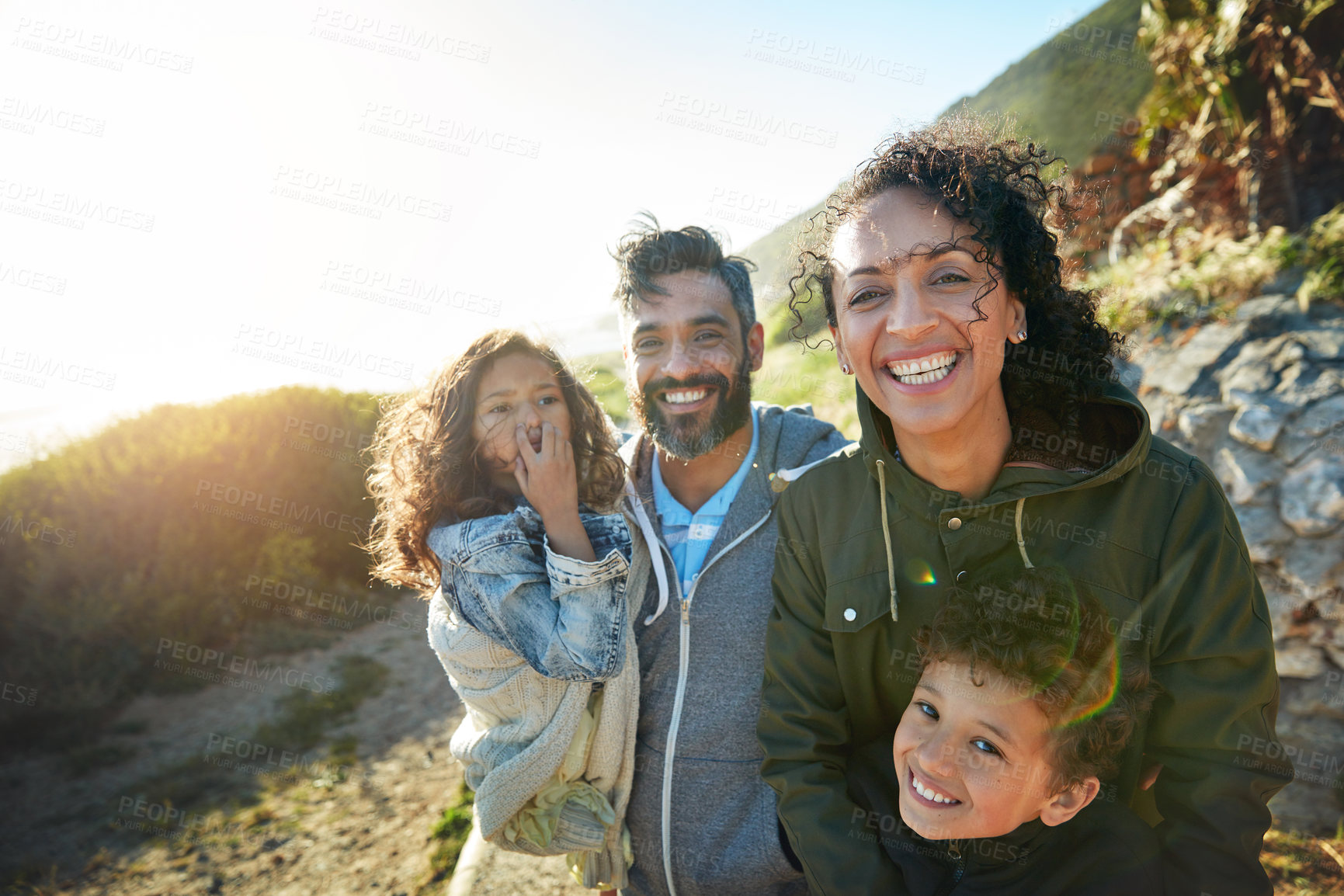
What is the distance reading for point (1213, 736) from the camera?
1557 millimetres

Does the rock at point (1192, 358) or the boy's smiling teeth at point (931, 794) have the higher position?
the rock at point (1192, 358)

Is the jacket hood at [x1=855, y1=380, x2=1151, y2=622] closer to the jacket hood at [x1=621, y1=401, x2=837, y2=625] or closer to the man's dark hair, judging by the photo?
the jacket hood at [x1=621, y1=401, x2=837, y2=625]

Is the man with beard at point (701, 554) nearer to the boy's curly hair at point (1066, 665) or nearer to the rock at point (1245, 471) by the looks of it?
the boy's curly hair at point (1066, 665)

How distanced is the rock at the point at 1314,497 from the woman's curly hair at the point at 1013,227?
2.19 metres

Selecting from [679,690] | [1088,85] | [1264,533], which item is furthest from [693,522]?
[1088,85]

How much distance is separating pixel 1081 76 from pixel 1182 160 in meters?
4.93

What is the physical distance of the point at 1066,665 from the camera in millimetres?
1571

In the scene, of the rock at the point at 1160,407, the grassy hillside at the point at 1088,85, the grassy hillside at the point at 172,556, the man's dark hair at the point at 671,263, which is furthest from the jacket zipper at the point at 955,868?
the grassy hillside at the point at 1088,85

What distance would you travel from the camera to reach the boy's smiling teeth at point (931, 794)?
1.62 meters

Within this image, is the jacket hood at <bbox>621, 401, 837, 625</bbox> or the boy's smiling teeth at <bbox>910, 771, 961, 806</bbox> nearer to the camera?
the boy's smiling teeth at <bbox>910, 771, 961, 806</bbox>

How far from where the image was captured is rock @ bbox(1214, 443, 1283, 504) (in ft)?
11.5

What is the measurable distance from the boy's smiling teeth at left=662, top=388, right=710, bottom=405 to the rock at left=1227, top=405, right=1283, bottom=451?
9.63ft

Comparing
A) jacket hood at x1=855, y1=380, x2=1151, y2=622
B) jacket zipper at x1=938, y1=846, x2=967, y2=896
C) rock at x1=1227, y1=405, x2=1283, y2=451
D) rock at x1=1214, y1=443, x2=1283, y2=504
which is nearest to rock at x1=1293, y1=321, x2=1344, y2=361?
rock at x1=1227, y1=405, x2=1283, y2=451

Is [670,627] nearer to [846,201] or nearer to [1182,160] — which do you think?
[846,201]
